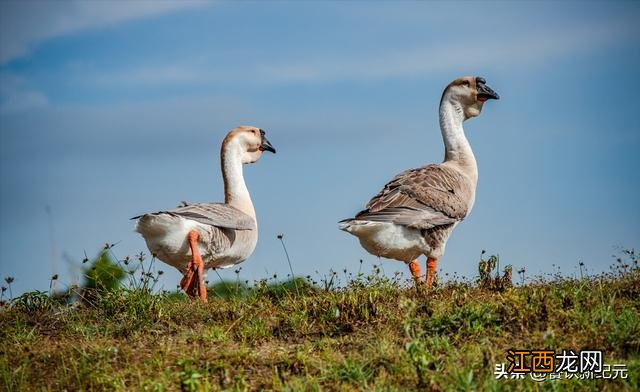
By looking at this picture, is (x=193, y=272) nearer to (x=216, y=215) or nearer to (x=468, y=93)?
(x=216, y=215)

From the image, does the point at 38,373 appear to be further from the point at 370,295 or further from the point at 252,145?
the point at 252,145

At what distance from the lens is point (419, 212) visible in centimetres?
1101

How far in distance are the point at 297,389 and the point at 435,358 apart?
1.05 metres

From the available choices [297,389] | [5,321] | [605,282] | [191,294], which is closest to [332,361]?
[297,389]

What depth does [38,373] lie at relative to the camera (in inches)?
273

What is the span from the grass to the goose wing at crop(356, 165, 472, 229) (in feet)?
6.38

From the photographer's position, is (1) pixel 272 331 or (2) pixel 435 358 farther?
(1) pixel 272 331

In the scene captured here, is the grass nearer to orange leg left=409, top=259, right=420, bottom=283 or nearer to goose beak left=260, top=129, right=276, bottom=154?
orange leg left=409, top=259, right=420, bottom=283

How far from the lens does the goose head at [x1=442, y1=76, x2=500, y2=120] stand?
505 inches

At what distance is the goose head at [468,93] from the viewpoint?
12828mm

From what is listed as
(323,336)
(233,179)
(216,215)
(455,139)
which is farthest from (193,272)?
(455,139)

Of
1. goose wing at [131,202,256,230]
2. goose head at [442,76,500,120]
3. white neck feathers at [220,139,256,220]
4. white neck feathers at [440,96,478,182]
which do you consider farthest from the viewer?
goose head at [442,76,500,120]

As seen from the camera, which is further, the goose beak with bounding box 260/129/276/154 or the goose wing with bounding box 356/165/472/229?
the goose beak with bounding box 260/129/276/154

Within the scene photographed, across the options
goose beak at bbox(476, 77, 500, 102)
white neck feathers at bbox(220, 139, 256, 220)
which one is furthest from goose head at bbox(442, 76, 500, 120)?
white neck feathers at bbox(220, 139, 256, 220)
